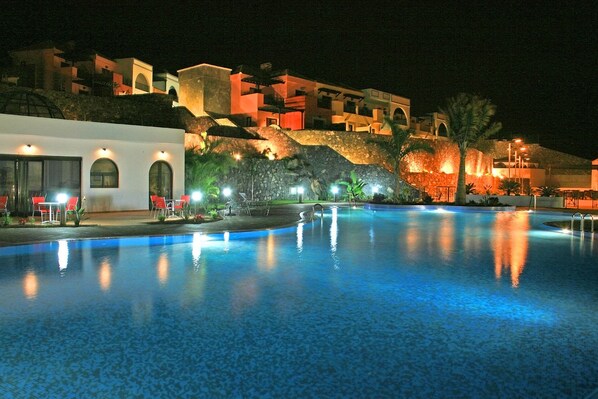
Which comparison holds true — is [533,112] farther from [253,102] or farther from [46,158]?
[46,158]

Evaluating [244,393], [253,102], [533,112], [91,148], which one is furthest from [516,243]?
[533,112]

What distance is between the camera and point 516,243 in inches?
457

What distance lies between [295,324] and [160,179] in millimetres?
15505

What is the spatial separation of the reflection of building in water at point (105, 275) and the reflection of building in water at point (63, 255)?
0.60 metres

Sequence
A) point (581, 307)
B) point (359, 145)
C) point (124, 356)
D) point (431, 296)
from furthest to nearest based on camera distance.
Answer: point (359, 145), point (431, 296), point (581, 307), point (124, 356)

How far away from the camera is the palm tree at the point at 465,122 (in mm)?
25828

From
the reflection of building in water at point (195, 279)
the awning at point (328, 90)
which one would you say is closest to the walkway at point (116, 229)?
the reflection of building in water at point (195, 279)

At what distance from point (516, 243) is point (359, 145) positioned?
28.0 metres

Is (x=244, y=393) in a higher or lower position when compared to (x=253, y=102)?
lower

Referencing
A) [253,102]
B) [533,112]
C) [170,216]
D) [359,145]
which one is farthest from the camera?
[533,112]

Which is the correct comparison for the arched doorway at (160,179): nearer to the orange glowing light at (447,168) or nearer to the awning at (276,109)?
the awning at (276,109)

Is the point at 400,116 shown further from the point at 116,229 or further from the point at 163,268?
the point at 163,268

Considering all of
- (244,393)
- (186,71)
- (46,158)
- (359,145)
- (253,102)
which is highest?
(186,71)

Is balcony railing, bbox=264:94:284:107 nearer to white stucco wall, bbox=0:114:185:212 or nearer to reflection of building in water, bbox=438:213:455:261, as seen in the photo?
white stucco wall, bbox=0:114:185:212
